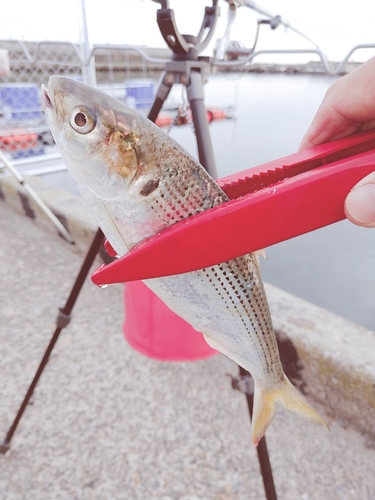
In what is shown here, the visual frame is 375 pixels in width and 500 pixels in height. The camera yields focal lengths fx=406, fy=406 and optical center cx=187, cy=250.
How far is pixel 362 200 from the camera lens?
0.67 metres

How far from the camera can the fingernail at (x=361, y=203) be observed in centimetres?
67

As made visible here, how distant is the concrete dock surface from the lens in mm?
1473

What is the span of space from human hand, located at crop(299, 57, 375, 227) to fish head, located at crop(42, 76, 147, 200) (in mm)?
400

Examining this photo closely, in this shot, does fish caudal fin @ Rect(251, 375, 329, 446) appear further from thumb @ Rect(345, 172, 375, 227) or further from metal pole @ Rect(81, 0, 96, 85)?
metal pole @ Rect(81, 0, 96, 85)

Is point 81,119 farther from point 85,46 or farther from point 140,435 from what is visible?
point 85,46

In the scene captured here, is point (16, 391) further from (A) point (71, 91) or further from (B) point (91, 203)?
(A) point (71, 91)

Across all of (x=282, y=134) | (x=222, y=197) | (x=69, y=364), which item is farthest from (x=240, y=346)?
(x=282, y=134)

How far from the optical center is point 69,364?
202 centimetres

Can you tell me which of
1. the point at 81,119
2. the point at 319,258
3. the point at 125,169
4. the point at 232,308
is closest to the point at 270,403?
the point at 232,308

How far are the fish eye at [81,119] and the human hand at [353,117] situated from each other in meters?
0.48

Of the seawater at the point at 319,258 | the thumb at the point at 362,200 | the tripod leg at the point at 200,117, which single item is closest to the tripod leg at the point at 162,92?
the tripod leg at the point at 200,117

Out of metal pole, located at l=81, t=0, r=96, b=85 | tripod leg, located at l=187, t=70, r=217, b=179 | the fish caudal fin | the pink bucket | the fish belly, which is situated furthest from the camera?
metal pole, located at l=81, t=0, r=96, b=85

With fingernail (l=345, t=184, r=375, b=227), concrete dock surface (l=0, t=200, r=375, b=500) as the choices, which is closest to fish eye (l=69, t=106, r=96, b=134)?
fingernail (l=345, t=184, r=375, b=227)

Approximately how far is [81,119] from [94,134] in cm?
4
